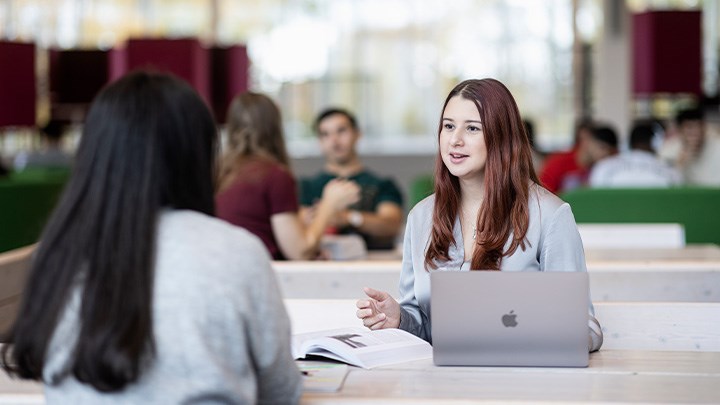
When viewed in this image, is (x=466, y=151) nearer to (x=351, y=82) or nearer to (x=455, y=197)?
(x=455, y=197)

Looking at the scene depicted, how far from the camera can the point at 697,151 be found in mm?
7242

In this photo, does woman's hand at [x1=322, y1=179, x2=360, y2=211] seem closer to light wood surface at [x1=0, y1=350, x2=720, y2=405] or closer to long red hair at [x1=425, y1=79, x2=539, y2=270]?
long red hair at [x1=425, y1=79, x2=539, y2=270]

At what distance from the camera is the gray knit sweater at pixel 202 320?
1.46 meters

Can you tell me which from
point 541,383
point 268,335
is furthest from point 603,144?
point 268,335

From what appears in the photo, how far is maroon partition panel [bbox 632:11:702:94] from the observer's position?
710 centimetres

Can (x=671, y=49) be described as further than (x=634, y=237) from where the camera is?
Yes

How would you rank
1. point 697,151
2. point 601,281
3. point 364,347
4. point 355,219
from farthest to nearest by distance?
point 697,151, point 355,219, point 601,281, point 364,347

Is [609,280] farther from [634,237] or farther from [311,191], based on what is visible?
[311,191]

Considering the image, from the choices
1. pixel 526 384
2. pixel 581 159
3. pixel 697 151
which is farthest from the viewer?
pixel 581 159

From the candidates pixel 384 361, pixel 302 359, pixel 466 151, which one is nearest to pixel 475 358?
pixel 384 361

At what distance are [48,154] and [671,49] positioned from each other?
18.2ft

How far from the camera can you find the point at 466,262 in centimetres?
236

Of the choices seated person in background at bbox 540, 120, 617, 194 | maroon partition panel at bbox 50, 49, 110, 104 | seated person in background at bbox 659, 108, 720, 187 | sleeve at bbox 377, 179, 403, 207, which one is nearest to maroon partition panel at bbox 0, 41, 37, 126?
maroon partition panel at bbox 50, 49, 110, 104

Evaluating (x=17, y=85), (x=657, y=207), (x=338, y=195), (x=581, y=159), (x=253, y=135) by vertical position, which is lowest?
(x=657, y=207)
